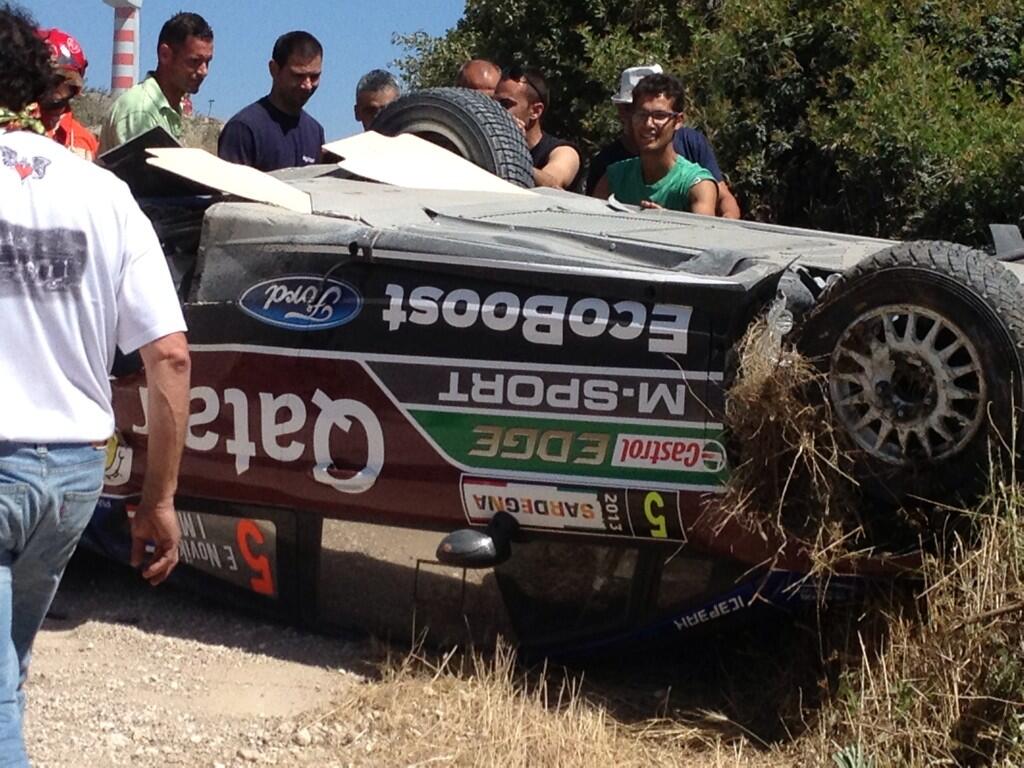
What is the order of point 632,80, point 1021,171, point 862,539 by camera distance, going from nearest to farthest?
point 862,539, point 632,80, point 1021,171

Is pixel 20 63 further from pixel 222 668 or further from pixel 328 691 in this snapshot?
pixel 222 668

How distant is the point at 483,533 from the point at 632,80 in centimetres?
337

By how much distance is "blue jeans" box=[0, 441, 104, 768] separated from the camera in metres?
2.74

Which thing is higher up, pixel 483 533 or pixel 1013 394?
pixel 1013 394

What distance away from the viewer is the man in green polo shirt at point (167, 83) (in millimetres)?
6250

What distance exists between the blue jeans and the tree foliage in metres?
6.66

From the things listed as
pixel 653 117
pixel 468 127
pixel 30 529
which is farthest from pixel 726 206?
pixel 30 529

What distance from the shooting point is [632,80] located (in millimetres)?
6926

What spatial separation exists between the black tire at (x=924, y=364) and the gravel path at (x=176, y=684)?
5.31 feet

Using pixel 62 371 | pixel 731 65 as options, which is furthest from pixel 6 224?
pixel 731 65

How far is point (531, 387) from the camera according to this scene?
4.05 m

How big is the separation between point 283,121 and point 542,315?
123 inches

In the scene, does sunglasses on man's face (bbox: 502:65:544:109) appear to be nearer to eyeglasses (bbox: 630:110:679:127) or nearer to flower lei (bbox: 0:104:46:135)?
eyeglasses (bbox: 630:110:679:127)

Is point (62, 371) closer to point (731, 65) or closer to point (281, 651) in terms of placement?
point (281, 651)
